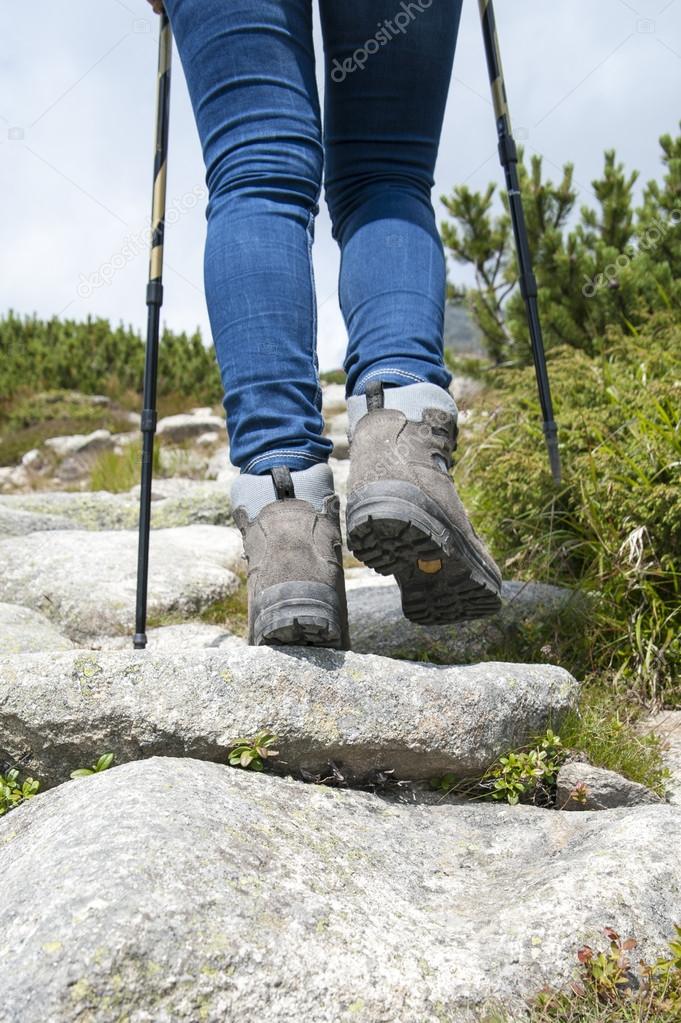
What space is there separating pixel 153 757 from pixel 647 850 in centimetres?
88

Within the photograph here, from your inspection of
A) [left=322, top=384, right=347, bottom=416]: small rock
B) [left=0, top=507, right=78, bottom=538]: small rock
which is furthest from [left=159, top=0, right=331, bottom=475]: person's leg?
[left=322, top=384, right=347, bottom=416]: small rock

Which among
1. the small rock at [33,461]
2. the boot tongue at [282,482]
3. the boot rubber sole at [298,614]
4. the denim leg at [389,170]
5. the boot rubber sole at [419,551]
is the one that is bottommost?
the boot rubber sole at [298,614]

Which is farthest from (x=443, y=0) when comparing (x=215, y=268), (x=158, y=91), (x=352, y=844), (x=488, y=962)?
(x=488, y=962)

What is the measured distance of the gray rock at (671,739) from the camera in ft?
6.47

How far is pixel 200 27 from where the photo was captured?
6.01 feet

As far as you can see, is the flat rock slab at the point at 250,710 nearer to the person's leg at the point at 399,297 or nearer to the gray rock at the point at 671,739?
the person's leg at the point at 399,297

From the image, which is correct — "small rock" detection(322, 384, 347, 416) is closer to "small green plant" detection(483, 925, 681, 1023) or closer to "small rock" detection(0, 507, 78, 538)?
"small rock" detection(0, 507, 78, 538)

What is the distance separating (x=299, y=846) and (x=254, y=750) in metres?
0.29

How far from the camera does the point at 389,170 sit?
2.03 meters

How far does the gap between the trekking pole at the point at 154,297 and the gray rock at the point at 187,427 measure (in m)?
9.94

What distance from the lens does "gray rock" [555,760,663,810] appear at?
184 centimetres

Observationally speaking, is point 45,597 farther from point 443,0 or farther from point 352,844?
point 443,0

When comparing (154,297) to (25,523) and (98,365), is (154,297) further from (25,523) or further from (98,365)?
(98,365)

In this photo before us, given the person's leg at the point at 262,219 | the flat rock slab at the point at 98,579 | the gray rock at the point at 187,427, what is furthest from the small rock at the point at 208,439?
the person's leg at the point at 262,219
